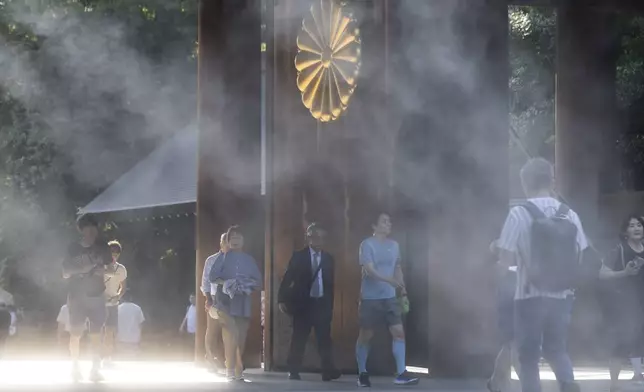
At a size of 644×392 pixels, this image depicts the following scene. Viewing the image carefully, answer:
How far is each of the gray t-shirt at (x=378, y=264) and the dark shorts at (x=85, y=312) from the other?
97.2 inches

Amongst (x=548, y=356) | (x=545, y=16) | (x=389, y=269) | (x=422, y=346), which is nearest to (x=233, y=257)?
(x=389, y=269)

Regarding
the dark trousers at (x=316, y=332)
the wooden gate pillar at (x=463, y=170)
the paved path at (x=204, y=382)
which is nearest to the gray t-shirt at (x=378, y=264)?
the wooden gate pillar at (x=463, y=170)

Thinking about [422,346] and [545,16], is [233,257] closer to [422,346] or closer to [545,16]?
[422,346]

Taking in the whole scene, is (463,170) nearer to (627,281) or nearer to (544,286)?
(627,281)

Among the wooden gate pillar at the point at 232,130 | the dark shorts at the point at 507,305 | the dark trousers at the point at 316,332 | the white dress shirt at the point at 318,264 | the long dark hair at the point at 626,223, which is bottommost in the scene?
the dark trousers at the point at 316,332

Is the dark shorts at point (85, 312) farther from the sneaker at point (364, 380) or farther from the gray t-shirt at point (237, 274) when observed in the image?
the sneaker at point (364, 380)

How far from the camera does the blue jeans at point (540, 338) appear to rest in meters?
9.45

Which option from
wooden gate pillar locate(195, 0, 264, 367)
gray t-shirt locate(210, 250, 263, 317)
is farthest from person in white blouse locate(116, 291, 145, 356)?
gray t-shirt locate(210, 250, 263, 317)

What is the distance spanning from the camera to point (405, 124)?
1455cm

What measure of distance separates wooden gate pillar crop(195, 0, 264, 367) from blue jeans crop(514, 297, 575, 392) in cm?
664

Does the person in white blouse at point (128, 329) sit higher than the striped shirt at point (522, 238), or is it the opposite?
the striped shirt at point (522, 238)

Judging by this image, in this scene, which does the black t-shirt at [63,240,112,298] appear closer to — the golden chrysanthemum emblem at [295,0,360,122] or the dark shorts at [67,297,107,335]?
the dark shorts at [67,297,107,335]

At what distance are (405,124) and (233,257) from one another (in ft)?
6.97

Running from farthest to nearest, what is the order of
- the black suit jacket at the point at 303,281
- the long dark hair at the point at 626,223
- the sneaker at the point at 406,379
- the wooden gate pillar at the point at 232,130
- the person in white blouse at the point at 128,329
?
the person in white blouse at the point at 128,329
the wooden gate pillar at the point at 232,130
the black suit jacket at the point at 303,281
the sneaker at the point at 406,379
the long dark hair at the point at 626,223
